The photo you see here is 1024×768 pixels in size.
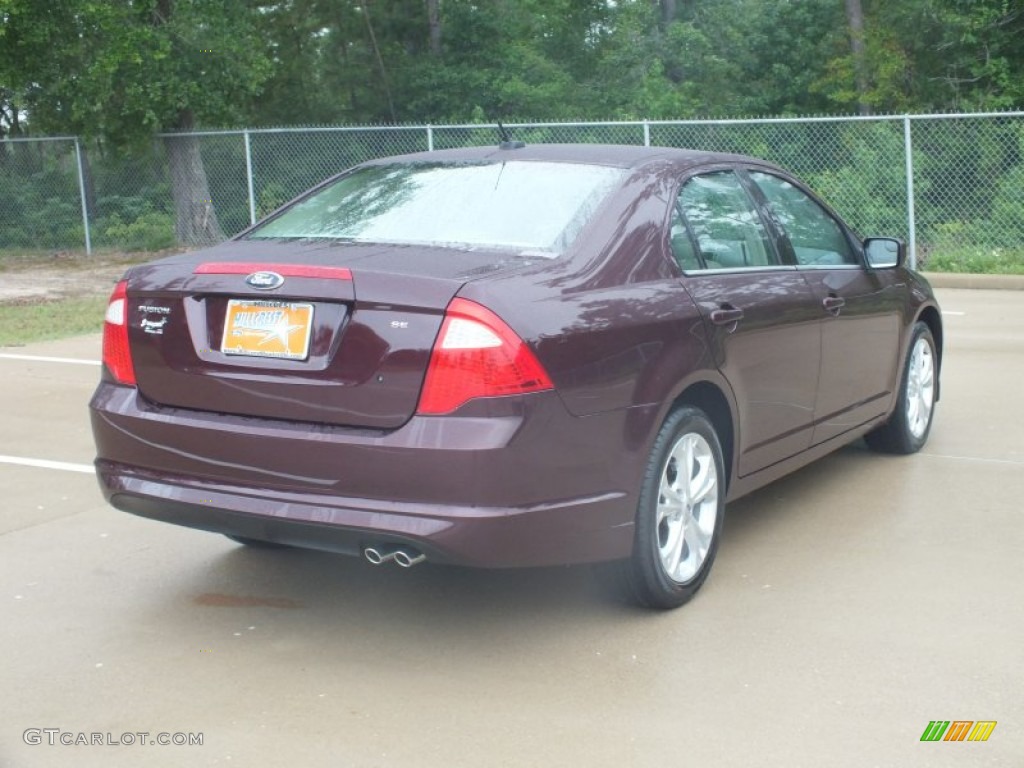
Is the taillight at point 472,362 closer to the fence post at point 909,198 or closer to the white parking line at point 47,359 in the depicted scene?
the white parking line at point 47,359

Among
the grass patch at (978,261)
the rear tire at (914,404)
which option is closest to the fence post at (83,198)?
the grass patch at (978,261)

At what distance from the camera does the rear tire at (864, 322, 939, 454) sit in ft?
22.6

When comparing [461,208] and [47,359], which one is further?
[47,359]

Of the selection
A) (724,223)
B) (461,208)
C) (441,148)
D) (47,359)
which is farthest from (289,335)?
(441,148)

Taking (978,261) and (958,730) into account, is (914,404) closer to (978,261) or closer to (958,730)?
(958,730)

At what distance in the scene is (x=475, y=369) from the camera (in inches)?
157

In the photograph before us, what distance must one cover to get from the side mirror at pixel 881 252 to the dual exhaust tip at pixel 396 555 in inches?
127

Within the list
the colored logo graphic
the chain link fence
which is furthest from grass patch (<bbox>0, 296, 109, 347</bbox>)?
the colored logo graphic

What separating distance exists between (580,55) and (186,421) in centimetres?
3575

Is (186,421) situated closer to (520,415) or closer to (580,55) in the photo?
(520,415)

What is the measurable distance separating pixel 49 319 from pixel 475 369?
10.5 m

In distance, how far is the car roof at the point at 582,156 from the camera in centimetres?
516

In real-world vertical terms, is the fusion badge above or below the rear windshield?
below

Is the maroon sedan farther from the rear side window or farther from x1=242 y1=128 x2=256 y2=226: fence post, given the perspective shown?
x1=242 y1=128 x2=256 y2=226: fence post
